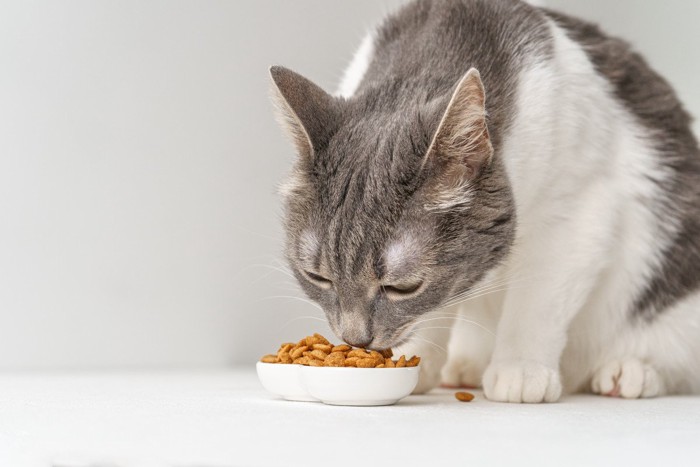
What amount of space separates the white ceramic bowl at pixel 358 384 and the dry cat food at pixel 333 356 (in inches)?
1.1

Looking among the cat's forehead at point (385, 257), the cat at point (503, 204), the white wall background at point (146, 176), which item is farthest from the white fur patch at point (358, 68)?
the cat's forehead at point (385, 257)

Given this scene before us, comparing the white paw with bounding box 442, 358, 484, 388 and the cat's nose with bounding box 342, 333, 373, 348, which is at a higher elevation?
the cat's nose with bounding box 342, 333, 373, 348

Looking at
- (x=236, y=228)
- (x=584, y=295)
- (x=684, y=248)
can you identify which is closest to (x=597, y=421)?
(x=584, y=295)

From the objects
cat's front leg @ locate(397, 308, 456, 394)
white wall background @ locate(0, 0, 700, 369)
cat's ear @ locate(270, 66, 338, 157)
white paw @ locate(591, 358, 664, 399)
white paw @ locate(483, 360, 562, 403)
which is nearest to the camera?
cat's ear @ locate(270, 66, 338, 157)

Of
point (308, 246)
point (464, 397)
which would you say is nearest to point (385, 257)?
point (308, 246)

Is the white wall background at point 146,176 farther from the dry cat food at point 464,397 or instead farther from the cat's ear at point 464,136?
the cat's ear at point 464,136

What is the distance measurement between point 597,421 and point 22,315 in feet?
7.00

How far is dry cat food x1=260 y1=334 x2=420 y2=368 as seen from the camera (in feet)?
7.55

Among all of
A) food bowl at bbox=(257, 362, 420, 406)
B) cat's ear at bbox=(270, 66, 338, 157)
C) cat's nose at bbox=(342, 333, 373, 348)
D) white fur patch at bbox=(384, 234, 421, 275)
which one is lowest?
food bowl at bbox=(257, 362, 420, 406)

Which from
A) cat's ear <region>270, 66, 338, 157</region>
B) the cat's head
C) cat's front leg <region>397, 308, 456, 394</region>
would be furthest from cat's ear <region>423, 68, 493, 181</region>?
cat's front leg <region>397, 308, 456, 394</region>

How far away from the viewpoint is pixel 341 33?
13.7 feet

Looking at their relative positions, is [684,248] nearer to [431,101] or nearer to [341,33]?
[431,101]

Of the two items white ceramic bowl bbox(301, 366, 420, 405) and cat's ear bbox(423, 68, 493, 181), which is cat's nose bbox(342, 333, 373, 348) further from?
cat's ear bbox(423, 68, 493, 181)

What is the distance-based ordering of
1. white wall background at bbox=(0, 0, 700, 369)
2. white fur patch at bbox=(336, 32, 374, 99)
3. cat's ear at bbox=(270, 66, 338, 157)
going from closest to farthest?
cat's ear at bbox=(270, 66, 338, 157) < white fur patch at bbox=(336, 32, 374, 99) < white wall background at bbox=(0, 0, 700, 369)
